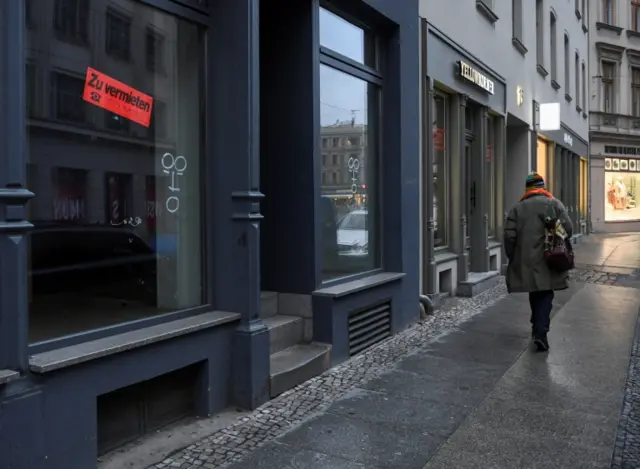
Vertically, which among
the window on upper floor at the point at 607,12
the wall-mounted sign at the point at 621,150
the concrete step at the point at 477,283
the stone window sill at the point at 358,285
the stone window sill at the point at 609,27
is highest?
the window on upper floor at the point at 607,12

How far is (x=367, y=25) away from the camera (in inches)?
291

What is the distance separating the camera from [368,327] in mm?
6766

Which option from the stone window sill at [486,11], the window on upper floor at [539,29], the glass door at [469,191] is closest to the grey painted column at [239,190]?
the glass door at [469,191]

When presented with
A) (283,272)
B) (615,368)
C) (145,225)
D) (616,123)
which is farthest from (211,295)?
(616,123)

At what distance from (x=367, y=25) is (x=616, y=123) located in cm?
2565

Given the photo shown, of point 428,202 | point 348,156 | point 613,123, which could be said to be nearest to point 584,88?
point 613,123

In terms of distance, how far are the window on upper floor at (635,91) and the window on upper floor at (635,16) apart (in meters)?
1.94

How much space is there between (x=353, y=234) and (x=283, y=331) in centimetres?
176

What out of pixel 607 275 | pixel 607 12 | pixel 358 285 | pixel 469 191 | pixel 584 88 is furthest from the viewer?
pixel 607 12

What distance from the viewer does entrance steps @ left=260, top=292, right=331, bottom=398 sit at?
517 centimetres

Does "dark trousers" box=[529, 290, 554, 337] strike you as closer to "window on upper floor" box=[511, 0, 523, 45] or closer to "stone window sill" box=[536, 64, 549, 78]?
"window on upper floor" box=[511, 0, 523, 45]

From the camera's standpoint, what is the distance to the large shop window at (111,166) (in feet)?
12.3

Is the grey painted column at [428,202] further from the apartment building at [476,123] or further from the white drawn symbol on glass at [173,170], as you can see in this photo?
the white drawn symbol on glass at [173,170]

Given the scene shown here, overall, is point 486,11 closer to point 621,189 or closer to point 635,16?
point 621,189
